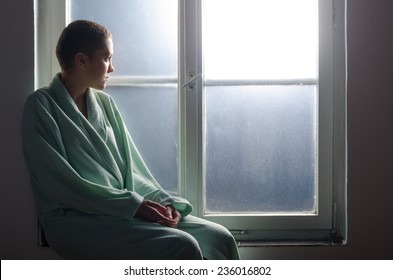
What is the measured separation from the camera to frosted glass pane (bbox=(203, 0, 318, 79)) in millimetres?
1959

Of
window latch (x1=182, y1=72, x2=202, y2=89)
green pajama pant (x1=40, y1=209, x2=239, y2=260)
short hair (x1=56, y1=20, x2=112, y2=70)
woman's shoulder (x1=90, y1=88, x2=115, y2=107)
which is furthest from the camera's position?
window latch (x1=182, y1=72, x2=202, y2=89)

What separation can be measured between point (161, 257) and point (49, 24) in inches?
36.8

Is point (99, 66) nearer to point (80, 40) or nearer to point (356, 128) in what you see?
point (80, 40)

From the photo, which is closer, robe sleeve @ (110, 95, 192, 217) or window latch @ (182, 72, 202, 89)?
robe sleeve @ (110, 95, 192, 217)

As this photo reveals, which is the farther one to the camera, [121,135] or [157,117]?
[157,117]

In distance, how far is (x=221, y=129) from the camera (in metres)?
1.99

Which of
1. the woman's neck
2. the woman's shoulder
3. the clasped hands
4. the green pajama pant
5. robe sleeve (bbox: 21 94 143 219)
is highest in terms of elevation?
the woman's neck

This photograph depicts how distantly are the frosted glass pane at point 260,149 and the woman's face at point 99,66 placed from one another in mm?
428

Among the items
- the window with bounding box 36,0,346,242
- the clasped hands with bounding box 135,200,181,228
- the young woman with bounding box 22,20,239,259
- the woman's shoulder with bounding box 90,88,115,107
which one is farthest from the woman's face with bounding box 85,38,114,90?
the clasped hands with bounding box 135,200,181,228

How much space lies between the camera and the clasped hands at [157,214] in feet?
5.18

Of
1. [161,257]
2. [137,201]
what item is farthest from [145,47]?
[161,257]

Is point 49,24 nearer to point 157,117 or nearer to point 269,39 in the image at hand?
point 157,117

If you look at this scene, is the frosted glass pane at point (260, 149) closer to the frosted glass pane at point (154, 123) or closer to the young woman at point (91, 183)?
the frosted glass pane at point (154, 123)

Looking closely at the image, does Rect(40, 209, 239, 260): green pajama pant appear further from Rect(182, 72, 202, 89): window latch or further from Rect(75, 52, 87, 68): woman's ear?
Rect(182, 72, 202, 89): window latch
